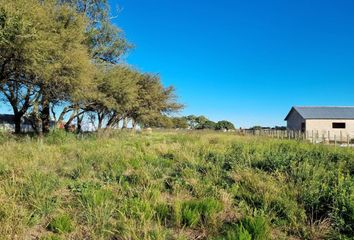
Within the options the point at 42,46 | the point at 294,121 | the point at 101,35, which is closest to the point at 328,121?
the point at 294,121

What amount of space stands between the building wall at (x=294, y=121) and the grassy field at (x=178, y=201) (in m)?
42.0

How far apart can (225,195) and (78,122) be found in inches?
1344

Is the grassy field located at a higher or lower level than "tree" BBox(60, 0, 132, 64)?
lower

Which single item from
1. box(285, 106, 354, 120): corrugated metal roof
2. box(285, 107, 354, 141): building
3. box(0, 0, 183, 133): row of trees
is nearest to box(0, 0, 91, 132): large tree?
box(0, 0, 183, 133): row of trees

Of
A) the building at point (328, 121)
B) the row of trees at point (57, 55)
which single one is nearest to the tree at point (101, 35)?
the row of trees at point (57, 55)

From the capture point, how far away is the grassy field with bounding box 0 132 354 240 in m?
4.39

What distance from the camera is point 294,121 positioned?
4994 centimetres

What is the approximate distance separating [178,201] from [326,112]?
4620 cm

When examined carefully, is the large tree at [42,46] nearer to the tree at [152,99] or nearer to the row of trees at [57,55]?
the row of trees at [57,55]

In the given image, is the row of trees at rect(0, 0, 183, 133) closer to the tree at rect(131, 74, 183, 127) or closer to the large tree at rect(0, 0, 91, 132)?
the large tree at rect(0, 0, 91, 132)

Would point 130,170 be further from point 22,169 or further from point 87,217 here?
point 87,217

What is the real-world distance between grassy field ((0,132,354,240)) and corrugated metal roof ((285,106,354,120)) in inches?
1612

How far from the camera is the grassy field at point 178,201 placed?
14.4 ft

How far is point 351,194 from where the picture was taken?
198 inches
